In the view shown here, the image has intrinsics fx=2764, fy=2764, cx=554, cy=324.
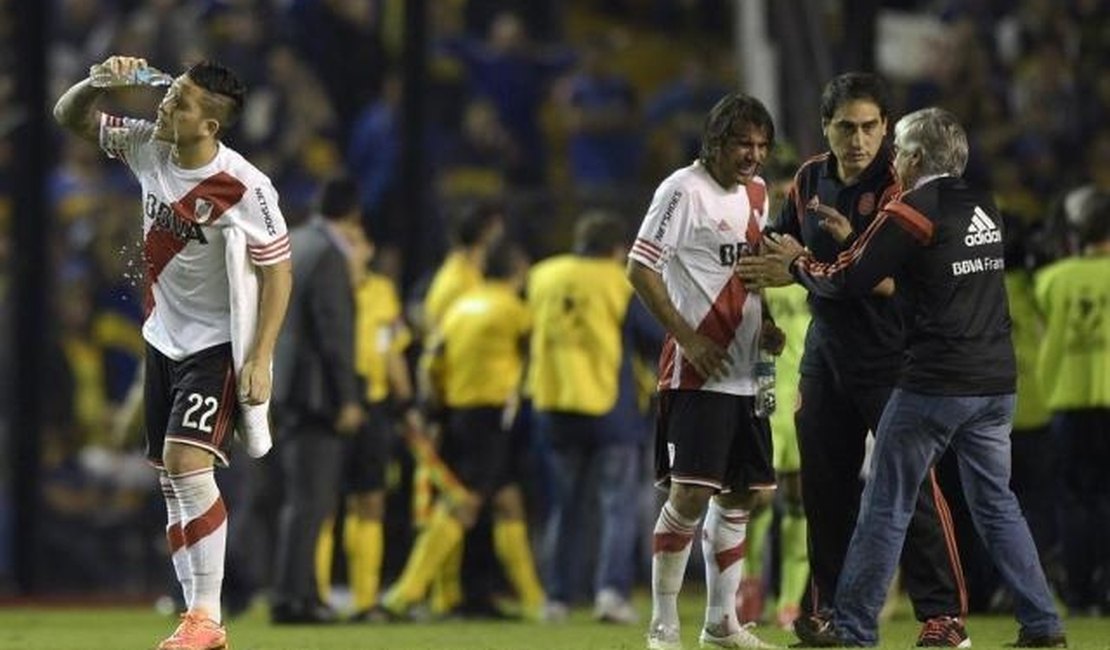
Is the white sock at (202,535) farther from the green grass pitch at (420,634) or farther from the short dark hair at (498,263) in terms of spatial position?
the short dark hair at (498,263)

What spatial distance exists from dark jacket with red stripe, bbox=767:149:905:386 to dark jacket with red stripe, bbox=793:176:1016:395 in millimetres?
280

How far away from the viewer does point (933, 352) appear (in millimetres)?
10062

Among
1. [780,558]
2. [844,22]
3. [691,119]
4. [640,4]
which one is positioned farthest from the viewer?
[640,4]

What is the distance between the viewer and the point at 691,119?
2005 cm

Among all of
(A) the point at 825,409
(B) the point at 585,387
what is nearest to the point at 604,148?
(B) the point at 585,387

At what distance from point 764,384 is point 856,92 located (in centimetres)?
115

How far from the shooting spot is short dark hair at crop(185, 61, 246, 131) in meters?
10.0

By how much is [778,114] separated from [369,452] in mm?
3894

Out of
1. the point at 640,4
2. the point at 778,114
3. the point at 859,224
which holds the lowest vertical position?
the point at 859,224

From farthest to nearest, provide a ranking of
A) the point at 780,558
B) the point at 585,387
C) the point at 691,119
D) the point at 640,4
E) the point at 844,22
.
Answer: the point at 640,4, the point at 691,119, the point at 844,22, the point at 585,387, the point at 780,558

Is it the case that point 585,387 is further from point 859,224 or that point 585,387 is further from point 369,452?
point 859,224

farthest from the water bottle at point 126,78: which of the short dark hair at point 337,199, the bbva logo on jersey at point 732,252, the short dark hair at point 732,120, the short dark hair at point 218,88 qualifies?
the short dark hair at point 337,199

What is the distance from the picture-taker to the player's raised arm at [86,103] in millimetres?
10062

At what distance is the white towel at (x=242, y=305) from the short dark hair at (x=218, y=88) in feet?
1.45
